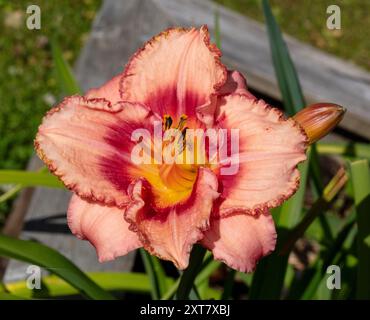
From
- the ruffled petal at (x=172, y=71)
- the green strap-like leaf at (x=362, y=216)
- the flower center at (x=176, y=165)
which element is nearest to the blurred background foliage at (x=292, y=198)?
the green strap-like leaf at (x=362, y=216)

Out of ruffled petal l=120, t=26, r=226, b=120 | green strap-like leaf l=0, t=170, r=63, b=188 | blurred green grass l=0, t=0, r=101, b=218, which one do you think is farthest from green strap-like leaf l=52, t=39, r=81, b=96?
blurred green grass l=0, t=0, r=101, b=218

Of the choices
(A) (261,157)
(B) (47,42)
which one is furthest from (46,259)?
(B) (47,42)

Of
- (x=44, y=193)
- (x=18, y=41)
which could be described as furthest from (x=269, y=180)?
(x=18, y=41)

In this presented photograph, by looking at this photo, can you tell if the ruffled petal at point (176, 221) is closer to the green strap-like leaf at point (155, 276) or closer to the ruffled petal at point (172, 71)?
the ruffled petal at point (172, 71)

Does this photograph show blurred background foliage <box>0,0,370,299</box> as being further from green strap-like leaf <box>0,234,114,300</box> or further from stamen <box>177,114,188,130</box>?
stamen <box>177,114,188,130</box>

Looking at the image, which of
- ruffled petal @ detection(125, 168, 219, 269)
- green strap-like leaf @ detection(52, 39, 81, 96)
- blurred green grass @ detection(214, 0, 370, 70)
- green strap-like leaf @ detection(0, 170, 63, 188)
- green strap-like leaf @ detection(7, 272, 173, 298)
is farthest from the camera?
blurred green grass @ detection(214, 0, 370, 70)
